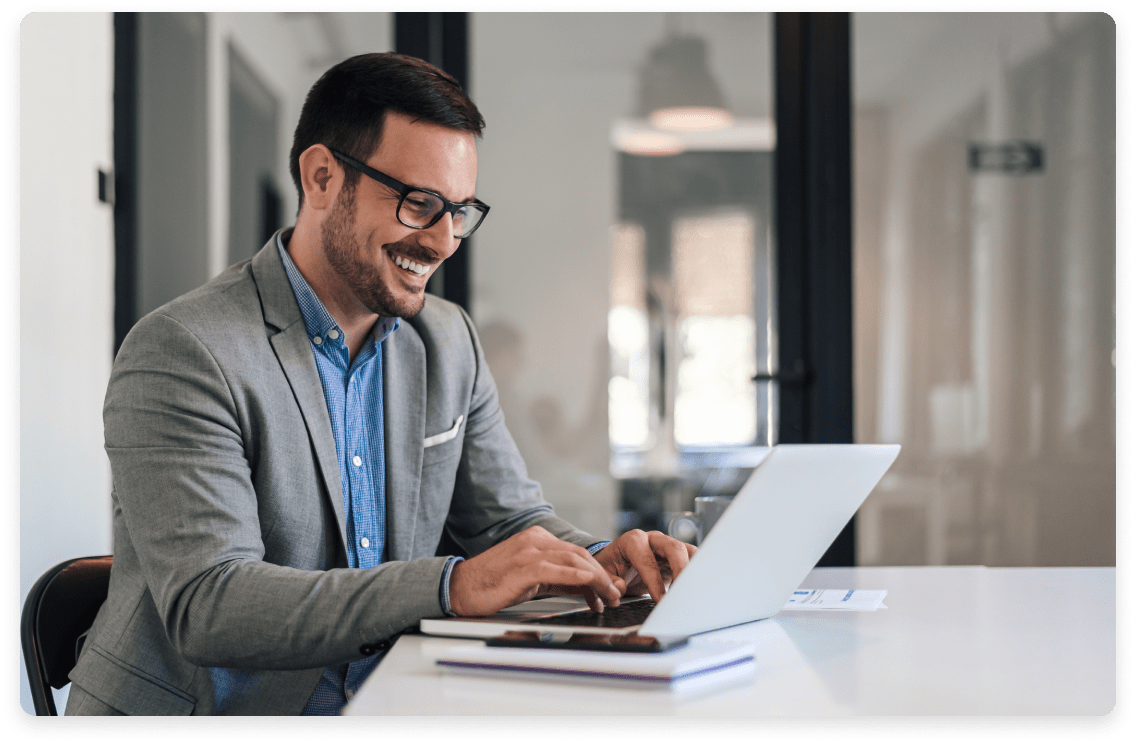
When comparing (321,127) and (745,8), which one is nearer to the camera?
(745,8)

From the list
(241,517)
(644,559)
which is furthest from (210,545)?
(644,559)

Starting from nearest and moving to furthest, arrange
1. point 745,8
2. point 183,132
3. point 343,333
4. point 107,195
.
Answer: point 745,8 < point 343,333 < point 107,195 < point 183,132

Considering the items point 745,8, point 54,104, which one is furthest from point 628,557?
point 54,104

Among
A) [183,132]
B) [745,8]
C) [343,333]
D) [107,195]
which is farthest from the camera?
[183,132]

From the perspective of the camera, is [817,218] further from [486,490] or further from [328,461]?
[328,461]

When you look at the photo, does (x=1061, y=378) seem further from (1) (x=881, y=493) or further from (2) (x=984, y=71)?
(2) (x=984, y=71)

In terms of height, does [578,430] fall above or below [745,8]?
below

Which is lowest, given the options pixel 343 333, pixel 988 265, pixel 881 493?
pixel 881 493

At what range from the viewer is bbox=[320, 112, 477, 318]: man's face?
52.7 inches

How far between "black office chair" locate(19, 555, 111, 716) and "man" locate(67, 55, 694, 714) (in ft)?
0.11

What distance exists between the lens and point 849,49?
2.79m

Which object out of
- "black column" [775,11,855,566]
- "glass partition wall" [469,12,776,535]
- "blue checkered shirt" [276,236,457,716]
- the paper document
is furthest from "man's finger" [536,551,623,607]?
"black column" [775,11,855,566]

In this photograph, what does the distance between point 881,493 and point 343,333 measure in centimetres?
191

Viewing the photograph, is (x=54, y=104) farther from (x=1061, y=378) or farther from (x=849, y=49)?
(x=1061, y=378)
